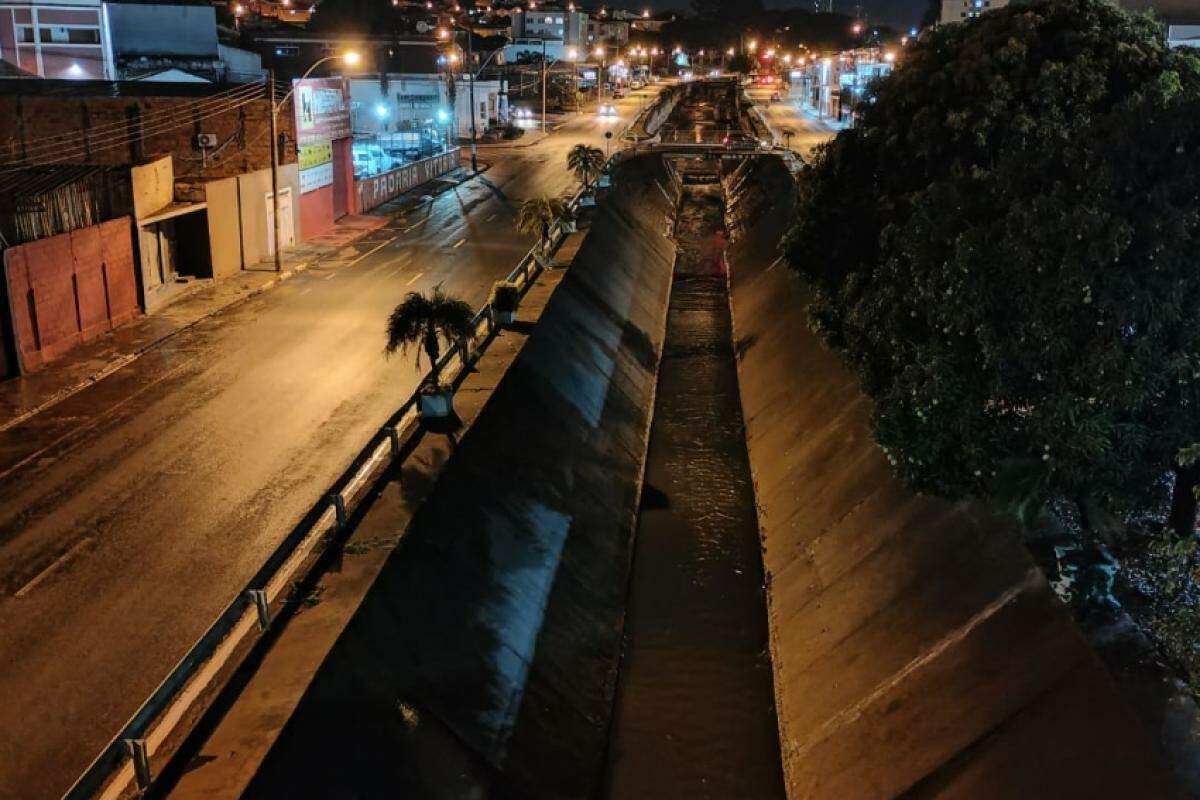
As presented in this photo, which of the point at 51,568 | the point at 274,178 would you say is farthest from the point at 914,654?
the point at 274,178

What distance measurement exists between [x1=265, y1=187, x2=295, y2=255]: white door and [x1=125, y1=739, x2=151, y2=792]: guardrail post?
105 feet

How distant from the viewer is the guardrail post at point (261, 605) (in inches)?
478

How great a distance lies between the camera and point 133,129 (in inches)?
1549

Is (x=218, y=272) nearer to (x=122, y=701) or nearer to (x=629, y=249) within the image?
(x=629, y=249)

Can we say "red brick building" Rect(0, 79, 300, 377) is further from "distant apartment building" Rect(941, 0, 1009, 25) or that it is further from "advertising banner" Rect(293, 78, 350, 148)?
"distant apartment building" Rect(941, 0, 1009, 25)

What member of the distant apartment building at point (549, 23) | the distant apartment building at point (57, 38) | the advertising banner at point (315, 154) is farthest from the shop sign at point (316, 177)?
the distant apartment building at point (549, 23)

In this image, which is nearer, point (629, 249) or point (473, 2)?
point (629, 249)

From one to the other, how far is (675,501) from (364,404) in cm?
738

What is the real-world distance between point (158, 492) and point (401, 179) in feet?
136

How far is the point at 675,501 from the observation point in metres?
23.2

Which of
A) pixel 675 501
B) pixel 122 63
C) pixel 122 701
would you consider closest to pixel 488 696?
pixel 122 701

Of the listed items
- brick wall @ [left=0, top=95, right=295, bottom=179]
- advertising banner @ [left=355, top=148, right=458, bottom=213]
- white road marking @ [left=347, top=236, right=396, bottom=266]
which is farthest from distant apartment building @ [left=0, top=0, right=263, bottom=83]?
white road marking @ [left=347, top=236, right=396, bottom=266]

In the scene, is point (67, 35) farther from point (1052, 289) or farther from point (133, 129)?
point (1052, 289)

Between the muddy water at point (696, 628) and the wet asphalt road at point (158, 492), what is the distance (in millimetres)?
6283
